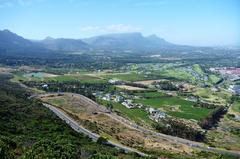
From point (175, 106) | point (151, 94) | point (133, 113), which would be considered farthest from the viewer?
point (151, 94)

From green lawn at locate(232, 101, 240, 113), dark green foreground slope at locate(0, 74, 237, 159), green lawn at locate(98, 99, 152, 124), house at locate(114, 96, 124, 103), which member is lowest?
green lawn at locate(232, 101, 240, 113)

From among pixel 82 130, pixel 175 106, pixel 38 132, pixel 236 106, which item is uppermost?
pixel 38 132

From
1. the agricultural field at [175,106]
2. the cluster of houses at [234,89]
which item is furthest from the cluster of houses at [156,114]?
the cluster of houses at [234,89]

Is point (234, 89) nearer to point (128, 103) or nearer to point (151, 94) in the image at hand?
point (151, 94)

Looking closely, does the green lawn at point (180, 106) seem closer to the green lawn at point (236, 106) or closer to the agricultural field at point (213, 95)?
the green lawn at point (236, 106)

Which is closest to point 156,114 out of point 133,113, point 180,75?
point 133,113

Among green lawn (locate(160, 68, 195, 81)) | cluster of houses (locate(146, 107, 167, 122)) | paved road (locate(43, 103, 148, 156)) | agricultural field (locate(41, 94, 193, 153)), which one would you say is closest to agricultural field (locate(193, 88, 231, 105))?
cluster of houses (locate(146, 107, 167, 122))

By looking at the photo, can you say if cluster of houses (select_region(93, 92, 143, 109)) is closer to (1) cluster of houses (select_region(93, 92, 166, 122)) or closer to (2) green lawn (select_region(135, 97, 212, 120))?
(1) cluster of houses (select_region(93, 92, 166, 122))

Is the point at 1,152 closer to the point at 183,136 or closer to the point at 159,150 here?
the point at 159,150
